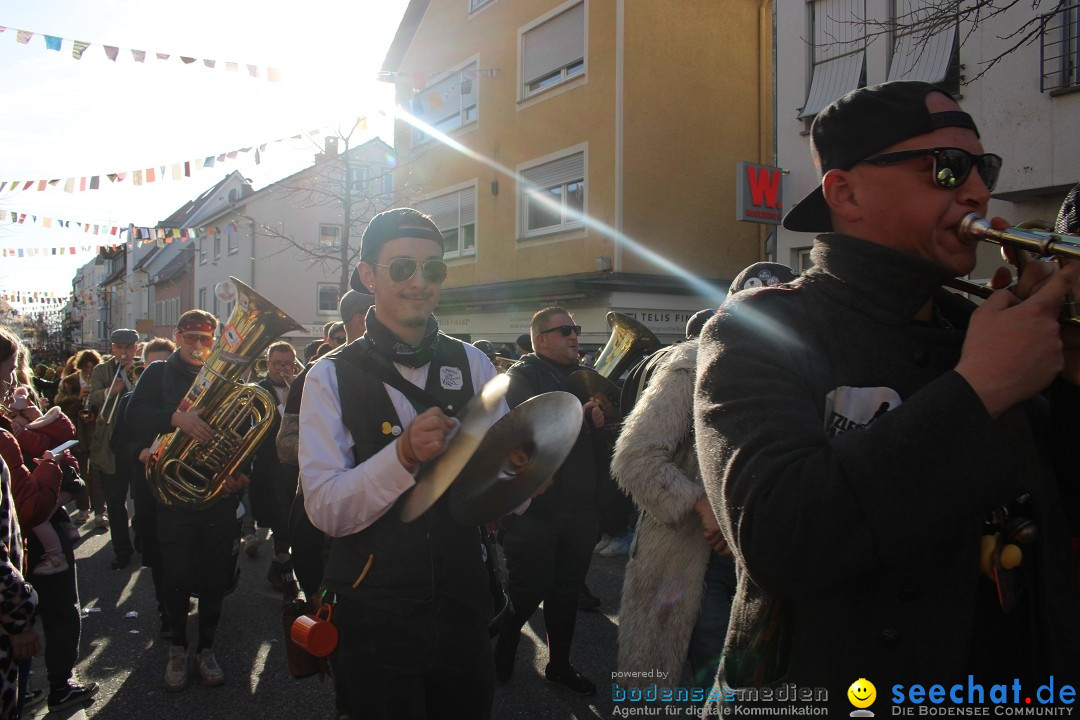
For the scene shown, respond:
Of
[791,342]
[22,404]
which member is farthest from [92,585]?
[791,342]

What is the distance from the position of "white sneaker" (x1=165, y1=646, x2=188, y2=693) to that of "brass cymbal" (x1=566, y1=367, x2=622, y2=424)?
2956 mm

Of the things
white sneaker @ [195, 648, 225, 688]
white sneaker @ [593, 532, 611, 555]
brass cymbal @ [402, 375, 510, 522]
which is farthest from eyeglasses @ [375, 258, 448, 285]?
white sneaker @ [593, 532, 611, 555]

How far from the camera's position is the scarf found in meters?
2.55

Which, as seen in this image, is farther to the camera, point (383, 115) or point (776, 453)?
point (383, 115)

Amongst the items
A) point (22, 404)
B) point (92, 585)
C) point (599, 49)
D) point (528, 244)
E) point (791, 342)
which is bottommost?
point (92, 585)

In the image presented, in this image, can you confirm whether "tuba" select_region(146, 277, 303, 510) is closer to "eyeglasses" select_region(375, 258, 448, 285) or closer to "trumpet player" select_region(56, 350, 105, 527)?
"eyeglasses" select_region(375, 258, 448, 285)

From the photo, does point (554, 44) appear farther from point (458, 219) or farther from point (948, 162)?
point (948, 162)

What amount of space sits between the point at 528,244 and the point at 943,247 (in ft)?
51.9

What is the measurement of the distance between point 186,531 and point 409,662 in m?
3.08

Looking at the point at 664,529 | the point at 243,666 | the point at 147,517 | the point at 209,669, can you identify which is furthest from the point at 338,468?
the point at 147,517

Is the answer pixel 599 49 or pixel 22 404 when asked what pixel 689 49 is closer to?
pixel 599 49

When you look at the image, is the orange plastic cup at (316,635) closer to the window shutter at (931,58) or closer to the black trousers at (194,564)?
the black trousers at (194,564)

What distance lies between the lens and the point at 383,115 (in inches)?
541

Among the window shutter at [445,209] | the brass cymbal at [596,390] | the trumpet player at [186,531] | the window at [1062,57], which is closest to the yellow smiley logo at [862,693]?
the brass cymbal at [596,390]
